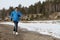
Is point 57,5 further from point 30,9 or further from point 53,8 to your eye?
point 30,9

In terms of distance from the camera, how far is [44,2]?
134 meters

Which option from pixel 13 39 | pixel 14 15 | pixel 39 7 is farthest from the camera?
pixel 39 7

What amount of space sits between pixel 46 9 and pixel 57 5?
21.9 ft

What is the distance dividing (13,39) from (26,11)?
4985 inches

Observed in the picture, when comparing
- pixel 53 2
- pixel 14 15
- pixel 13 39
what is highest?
pixel 53 2

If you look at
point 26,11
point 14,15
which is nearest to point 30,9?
point 26,11

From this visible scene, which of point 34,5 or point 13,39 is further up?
point 34,5

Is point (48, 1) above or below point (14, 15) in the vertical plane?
above

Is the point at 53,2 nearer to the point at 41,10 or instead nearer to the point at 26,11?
the point at 41,10

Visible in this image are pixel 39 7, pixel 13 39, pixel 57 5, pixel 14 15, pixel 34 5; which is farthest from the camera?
pixel 34 5

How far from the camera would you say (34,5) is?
142 meters

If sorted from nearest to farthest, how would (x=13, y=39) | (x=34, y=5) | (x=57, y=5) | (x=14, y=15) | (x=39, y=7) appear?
(x=13, y=39) < (x=14, y=15) < (x=57, y=5) < (x=39, y=7) < (x=34, y=5)

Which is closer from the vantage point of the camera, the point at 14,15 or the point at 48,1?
the point at 14,15

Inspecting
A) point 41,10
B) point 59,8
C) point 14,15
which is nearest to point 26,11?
point 41,10
